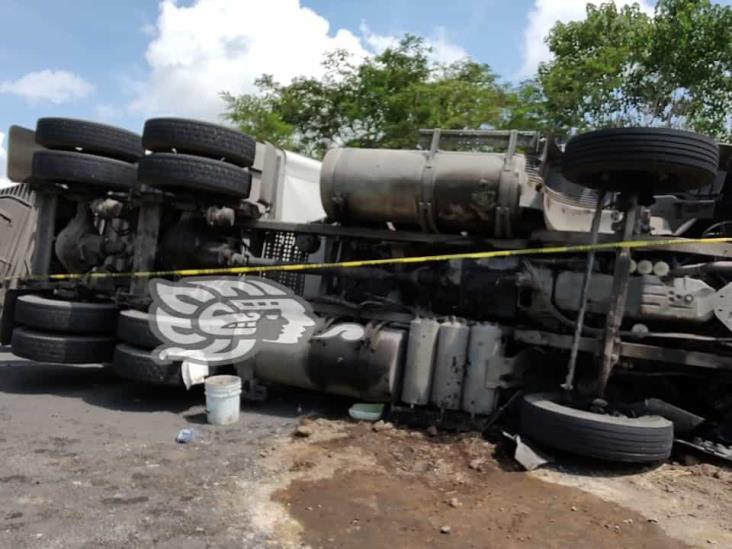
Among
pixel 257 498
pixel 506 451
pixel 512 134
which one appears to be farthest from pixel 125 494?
pixel 512 134

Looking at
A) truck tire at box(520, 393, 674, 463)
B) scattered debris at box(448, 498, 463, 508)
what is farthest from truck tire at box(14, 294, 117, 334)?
truck tire at box(520, 393, 674, 463)

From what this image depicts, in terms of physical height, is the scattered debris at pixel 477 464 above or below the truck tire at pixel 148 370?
below

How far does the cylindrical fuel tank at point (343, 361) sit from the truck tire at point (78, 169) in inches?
94.0

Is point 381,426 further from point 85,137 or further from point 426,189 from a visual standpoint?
point 85,137

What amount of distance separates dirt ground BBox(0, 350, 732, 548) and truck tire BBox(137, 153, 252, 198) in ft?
6.10

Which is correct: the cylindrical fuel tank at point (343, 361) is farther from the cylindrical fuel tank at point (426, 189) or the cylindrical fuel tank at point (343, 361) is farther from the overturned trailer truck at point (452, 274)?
the cylindrical fuel tank at point (426, 189)

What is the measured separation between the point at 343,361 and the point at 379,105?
1182 cm

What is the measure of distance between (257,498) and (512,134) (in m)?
3.15

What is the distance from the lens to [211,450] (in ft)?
13.1

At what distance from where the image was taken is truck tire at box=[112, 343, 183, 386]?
4840 millimetres

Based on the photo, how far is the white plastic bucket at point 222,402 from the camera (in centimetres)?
450

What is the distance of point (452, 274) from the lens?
196 inches

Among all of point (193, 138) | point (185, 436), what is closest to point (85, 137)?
point (193, 138)

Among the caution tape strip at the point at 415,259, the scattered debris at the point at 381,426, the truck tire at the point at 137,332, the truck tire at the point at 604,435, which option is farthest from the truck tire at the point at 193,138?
the truck tire at the point at 604,435
